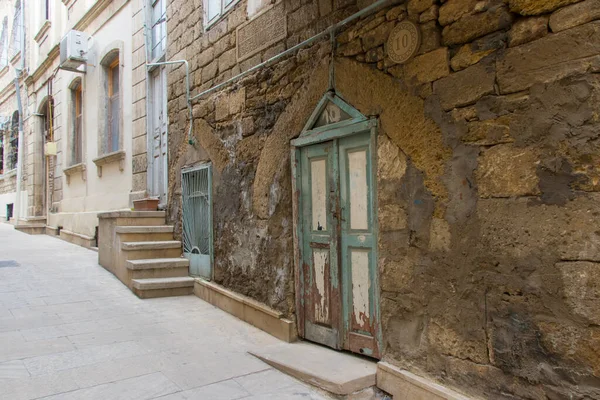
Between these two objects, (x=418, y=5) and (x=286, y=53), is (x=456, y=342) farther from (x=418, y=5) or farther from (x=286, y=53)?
(x=286, y=53)

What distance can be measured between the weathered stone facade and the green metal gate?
2295 mm

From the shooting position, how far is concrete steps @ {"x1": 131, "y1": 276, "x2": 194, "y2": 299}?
5453mm

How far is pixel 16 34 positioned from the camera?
15.3 meters

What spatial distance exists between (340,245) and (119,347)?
6.72 ft

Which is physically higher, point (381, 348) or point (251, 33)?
point (251, 33)

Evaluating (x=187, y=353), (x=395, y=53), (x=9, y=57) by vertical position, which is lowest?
(x=187, y=353)

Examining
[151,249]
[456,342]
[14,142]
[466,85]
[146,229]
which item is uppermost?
[14,142]

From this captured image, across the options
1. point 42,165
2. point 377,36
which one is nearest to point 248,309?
point 377,36

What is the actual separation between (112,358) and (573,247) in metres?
3.25

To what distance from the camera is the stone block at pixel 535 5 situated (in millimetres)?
2121

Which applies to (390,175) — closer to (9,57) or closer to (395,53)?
(395,53)

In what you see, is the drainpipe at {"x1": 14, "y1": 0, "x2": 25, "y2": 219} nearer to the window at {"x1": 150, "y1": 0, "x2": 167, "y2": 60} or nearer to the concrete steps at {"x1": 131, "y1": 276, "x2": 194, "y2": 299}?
the window at {"x1": 150, "y1": 0, "x2": 167, "y2": 60}

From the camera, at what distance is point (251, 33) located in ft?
15.0

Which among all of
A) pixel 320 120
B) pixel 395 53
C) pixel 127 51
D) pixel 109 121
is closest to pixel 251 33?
pixel 320 120
